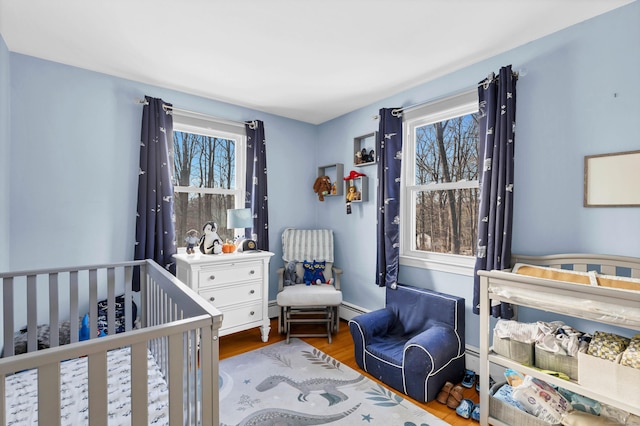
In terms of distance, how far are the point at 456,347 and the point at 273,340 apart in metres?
1.66

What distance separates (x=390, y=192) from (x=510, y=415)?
5.85 feet

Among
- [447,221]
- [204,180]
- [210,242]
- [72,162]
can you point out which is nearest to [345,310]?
[447,221]

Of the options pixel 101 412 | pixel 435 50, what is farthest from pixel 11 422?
pixel 435 50

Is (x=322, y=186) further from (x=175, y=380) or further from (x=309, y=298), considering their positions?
→ (x=175, y=380)

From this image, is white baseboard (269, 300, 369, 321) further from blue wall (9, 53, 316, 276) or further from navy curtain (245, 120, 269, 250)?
blue wall (9, 53, 316, 276)

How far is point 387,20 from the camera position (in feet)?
6.01

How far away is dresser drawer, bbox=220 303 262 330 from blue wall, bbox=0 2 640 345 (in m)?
1.02

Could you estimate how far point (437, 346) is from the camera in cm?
208

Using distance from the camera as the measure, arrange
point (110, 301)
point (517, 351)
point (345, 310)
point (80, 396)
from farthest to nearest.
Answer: point (345, 310)
point (110, 301)
point (517, 351)
point (80, 396)

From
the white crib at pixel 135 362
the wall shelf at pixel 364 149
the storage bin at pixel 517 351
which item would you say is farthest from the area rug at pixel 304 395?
the wall shelf at pixel 364 149

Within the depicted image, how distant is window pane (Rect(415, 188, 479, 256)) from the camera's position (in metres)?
2.56

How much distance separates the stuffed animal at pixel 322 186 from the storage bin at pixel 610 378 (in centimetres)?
260

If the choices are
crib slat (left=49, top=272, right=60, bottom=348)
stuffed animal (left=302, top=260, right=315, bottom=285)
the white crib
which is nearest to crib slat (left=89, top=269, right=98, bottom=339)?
the white crib

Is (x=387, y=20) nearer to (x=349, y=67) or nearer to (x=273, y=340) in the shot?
(x=349, y=67)
